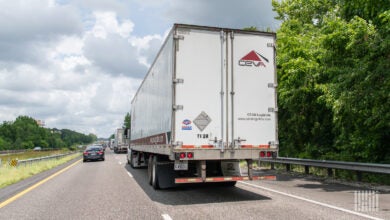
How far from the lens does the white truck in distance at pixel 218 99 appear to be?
8.48 m

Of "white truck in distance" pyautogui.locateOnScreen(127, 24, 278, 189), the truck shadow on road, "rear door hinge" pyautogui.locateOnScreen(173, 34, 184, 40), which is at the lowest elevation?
the truck shadow on road

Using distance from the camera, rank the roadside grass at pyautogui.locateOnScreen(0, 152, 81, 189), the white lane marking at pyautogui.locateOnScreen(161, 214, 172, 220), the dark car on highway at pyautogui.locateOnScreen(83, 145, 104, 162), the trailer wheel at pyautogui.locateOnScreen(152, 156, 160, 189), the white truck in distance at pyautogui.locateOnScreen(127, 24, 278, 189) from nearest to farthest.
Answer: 1. the white lane marking at pyautogui.locateOnScreen(161, 214, 172, 220)
2. the white truck in distance at pyautogui.locateOnScreen(127, 24, 278, 189)
3. the trailer wheel at pyautogui.locateOnScreen(152, 156, 160, 189)
4. the roadside grass at pyautogui.locateOnScreen(0, 152, 81, 189)
5. the dark car on highway at pyautogui.locateOnScreen(83, 145, 104, 162)

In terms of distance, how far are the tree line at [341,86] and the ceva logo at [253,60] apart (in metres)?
4.00

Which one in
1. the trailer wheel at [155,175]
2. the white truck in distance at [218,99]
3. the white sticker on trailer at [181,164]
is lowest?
the trailer wheel at [155,175]

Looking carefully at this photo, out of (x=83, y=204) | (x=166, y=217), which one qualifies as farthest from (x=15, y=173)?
(x=166, y=217)

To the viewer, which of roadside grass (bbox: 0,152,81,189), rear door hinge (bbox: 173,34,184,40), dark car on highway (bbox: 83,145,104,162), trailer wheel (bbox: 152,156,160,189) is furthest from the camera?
dark car on highway (bbox: 83,145,104,162)

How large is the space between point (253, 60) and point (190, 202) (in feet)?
12.5

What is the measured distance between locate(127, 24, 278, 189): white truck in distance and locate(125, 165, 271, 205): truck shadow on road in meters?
0.52

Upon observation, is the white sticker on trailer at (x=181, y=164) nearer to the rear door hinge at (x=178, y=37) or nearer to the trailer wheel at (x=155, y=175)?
the trailer wheel at (x=155, y=175)

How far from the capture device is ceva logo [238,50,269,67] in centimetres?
902

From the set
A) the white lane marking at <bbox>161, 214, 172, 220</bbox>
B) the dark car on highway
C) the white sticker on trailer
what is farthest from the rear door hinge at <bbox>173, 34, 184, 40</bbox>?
the dark car on highway

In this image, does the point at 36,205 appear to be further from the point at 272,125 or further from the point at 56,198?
the point at 272,125

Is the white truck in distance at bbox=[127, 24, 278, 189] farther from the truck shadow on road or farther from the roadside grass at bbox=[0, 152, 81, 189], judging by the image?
the roadside grass at bbox=[0, 152, 81, 189]

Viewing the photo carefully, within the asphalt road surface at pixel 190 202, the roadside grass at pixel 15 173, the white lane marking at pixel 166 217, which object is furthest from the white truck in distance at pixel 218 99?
the roadside grass at pixel 15 173
